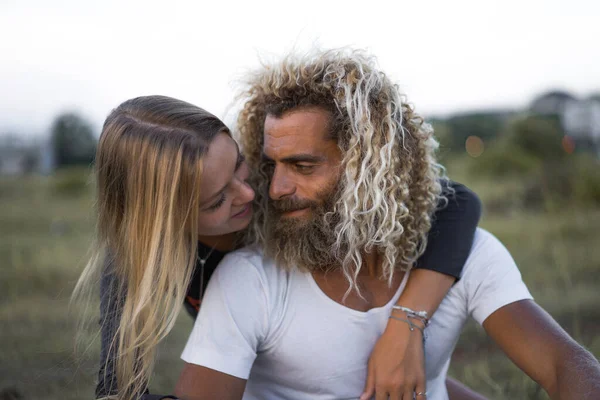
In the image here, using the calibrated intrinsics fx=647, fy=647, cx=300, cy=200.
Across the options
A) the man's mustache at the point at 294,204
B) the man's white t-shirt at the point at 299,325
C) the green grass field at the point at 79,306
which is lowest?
the green grass field at the point at 79,306

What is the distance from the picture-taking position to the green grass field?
14.1ft

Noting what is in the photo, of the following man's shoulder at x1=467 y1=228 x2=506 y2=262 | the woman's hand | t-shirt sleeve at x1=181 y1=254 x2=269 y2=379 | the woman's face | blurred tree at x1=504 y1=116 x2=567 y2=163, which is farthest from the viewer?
blurred tree at x1=504 y1=116 x2=567 y2=163

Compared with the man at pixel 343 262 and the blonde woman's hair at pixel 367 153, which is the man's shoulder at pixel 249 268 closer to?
the man at pixel 343 262

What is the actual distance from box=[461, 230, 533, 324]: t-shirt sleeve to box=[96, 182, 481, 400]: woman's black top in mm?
58

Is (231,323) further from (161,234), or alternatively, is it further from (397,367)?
(397,367)

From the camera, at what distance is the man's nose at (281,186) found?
8.92 ft

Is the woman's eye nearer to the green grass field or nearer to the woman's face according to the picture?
the woman's face

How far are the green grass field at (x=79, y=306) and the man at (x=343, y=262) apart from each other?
734 mm

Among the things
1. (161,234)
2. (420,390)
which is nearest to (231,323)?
(161,234)

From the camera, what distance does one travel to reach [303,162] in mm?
2707

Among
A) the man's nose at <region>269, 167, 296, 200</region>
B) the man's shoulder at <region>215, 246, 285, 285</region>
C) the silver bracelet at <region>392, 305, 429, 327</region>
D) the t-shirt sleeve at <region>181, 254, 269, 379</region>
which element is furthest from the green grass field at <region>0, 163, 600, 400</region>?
the silver bracelet at <region>392, 305, 429, 327</region>

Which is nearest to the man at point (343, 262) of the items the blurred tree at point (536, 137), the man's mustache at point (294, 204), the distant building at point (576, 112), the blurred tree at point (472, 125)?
the man's mustache at point (294, 204)

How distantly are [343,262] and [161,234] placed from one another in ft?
2.46

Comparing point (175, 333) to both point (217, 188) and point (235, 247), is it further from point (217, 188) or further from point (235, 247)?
point (217, 188)
